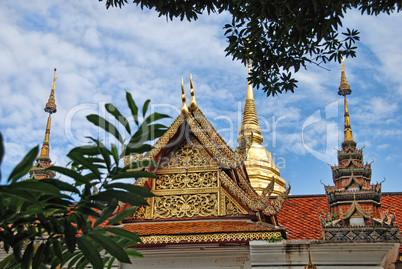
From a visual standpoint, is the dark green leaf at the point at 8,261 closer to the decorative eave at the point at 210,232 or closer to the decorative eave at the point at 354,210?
the decorative eave at the point at 210,232

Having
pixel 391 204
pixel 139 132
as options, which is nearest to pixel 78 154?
→ pixel 139 132

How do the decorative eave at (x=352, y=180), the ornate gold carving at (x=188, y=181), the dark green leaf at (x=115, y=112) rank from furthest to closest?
the decorative eave at (x=352, y=180) → the ornate gold carving at (x=188, y=181) → the dark green leaf at (x=115, y=112)

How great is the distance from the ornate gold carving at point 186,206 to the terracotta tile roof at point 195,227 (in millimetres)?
169

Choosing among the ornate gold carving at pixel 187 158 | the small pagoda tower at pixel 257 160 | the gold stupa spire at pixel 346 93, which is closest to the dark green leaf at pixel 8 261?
the ornate gold carving at pixel 187 158

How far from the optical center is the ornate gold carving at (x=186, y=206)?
7.82 metres

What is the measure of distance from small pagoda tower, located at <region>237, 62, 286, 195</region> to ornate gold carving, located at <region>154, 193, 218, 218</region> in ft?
20.4

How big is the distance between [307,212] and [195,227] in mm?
3217

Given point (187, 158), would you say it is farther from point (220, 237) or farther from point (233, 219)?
point (220, 237)

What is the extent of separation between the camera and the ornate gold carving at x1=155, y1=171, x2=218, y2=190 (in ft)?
26.5

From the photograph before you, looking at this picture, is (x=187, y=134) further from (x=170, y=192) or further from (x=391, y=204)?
(x=391, y=204)

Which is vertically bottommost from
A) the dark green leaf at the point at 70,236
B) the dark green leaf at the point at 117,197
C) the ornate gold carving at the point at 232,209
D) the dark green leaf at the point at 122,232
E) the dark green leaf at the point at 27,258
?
the dark green leaf at the point at 27,258

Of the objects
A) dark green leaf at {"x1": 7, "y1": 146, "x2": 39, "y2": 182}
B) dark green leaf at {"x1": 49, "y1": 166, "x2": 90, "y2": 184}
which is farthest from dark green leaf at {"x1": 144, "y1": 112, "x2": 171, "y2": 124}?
dark green leaf at {"x1": 7, "y1": 146, "x2": 39, "y2": 182}

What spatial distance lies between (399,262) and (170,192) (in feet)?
11.6

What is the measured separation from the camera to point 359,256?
7012mm
